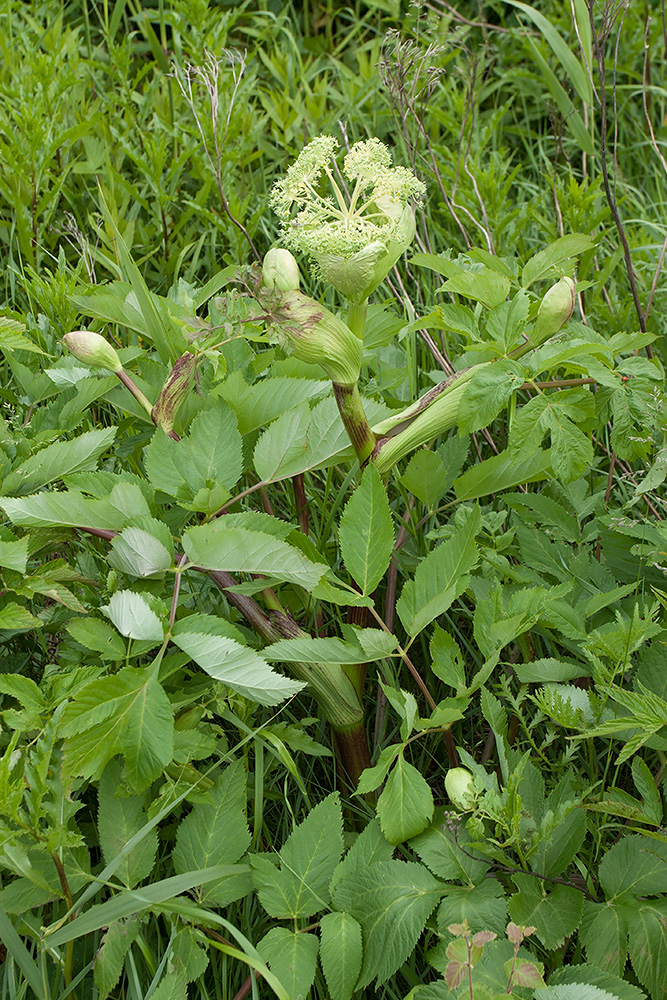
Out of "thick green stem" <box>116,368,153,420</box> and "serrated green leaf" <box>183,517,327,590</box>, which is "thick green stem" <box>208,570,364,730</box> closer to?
"serrated green leaf" <box>183,517,327,590</box>

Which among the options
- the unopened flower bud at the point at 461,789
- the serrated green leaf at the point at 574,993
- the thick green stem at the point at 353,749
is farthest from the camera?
the thick green stem at the point at 353,749

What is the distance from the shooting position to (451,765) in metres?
1.17

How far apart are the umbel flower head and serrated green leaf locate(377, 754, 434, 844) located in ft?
2.01

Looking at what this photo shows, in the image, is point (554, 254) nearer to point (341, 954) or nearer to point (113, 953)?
point (341, 954)

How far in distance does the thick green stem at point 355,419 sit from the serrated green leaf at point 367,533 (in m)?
0.09

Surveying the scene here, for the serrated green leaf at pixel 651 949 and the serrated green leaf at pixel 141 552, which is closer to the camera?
the serrated green leaf at pixel 651 949

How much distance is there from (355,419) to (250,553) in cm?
26

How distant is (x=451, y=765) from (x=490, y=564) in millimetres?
295

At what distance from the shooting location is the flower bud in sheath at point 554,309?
1124 millimetres

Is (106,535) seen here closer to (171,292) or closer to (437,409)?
(437,409)

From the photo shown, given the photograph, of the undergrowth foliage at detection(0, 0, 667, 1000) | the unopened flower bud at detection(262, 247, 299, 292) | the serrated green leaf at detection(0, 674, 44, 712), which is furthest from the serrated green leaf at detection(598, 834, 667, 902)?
the unopened flower bud at detection(262, 247, 299, 292)

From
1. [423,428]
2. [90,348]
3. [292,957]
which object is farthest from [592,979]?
[90,348]

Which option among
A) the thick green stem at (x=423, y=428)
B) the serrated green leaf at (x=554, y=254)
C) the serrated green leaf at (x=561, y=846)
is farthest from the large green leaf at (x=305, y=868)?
the serrated green leaf at (x=554, y=254)

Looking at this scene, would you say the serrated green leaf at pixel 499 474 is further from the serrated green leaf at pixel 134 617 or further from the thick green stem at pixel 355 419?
the serrated green leaf at pixel 134 617
